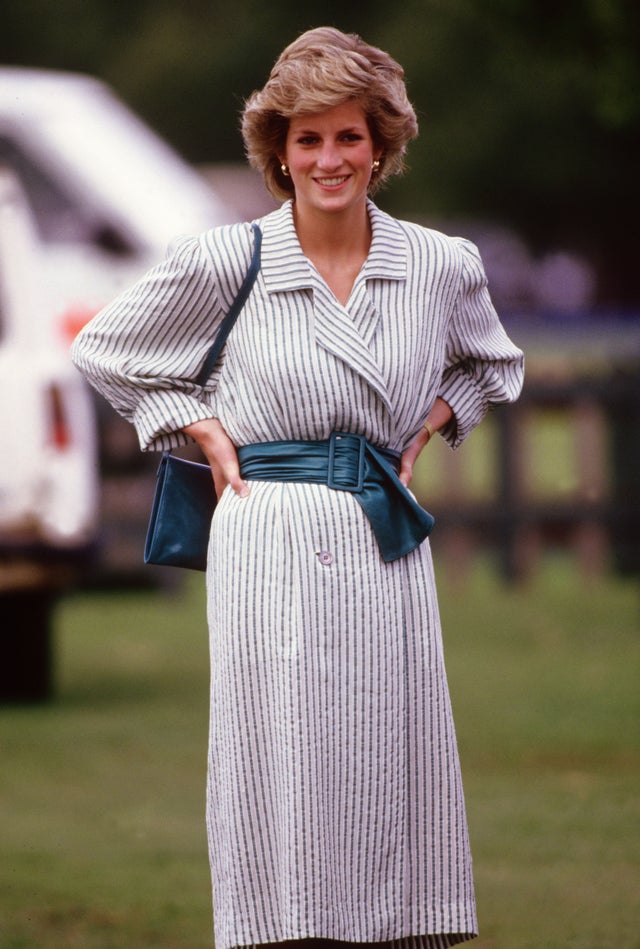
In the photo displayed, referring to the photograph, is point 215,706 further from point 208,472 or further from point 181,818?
point 181,818

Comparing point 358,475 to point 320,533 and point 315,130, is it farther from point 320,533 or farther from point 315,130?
point 315,130

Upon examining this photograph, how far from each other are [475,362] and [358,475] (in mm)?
504

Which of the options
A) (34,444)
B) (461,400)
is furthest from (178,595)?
(461,400)

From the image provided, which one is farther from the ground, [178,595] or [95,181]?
[95,181]

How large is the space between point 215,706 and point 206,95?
47.0 metres

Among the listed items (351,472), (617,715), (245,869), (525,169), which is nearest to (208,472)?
(351,472)

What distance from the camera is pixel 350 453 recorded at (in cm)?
466

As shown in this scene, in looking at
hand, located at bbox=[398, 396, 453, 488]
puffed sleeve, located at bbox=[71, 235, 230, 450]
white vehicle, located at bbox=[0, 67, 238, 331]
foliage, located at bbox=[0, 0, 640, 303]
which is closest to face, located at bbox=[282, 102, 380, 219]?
puffed sleeve, located at bbox=[71, 235, 230, 450]

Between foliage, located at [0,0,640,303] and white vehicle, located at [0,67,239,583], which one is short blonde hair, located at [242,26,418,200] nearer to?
white vehicle, located at [0,67,239,583]

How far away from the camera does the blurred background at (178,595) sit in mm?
6965

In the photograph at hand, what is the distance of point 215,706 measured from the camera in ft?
15.3

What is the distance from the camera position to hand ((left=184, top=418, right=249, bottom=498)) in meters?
4.70

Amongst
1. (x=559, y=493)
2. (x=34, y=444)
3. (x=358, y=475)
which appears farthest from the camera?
(x=559, y=493)

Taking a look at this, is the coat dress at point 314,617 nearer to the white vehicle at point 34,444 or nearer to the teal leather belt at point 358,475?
the teal leather belt at point 358,475
